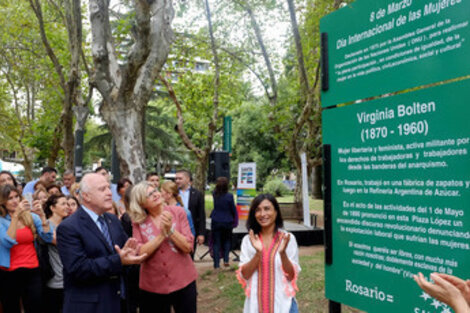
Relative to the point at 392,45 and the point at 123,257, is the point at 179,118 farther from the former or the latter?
the point at 392,45

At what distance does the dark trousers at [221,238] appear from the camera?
9.69m

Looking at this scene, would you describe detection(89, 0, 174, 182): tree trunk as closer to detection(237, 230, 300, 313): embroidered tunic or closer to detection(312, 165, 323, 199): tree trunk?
detection(237, 230, 300, 313): embroidered tunic

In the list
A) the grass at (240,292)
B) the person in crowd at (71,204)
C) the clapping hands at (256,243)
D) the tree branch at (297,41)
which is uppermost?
the tree branch at (297,41)

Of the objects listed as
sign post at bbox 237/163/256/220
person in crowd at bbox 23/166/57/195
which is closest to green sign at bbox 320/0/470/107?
person in crowd at bbox 23/166/57/195

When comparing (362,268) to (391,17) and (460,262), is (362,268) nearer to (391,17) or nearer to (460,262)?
(460,262)

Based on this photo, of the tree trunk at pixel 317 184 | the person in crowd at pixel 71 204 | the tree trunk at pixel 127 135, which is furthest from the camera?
the tree trunk at pixel 317 184

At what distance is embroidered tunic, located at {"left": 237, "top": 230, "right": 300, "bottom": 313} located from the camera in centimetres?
346

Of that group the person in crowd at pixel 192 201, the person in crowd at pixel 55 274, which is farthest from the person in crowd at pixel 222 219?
the person in crowd at pixel 55 274

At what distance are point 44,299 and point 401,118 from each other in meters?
4.38

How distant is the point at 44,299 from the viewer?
5.06m

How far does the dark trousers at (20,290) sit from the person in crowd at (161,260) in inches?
59.5

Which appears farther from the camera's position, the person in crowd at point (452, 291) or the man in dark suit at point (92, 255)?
the man in dark suit at point (92, 255)

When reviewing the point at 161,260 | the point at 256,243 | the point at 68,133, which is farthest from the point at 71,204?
the point at 68,133

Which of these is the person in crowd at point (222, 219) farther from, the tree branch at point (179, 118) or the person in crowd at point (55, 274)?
the tree branch at point (179, 118)
